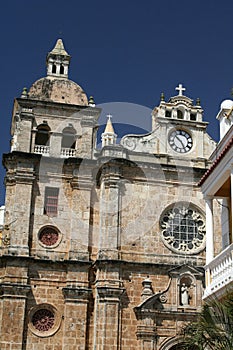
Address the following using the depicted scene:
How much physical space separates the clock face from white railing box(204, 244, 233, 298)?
46.8ft

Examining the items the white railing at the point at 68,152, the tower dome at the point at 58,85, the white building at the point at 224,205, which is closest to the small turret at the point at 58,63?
the tower dome at the point at 58,85

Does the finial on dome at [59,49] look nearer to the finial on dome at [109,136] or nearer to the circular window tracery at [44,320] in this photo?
the finial on dome at [109,136]

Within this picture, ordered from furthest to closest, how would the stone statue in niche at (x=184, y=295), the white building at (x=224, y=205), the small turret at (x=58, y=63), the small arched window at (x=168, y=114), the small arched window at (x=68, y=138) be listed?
the small turret at (x=58, y=63) → the small arched window at (x=168, y=114) → the small arched window at (x=68, y=138) → the stone statue in niche at (x=184, y=295) → the white building at (x=224, y=205)

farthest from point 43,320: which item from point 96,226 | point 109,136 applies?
point 109,136

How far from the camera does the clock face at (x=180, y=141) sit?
1142 inches

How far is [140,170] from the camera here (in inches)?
1102

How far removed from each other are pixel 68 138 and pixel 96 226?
4.46 meters

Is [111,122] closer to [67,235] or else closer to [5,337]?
[67,235]

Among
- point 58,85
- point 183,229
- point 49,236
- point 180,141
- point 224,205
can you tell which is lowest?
point 224,205

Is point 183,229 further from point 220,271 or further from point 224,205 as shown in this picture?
point 220,271

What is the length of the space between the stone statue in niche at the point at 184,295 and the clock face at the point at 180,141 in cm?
631

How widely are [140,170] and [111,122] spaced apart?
2.60 meters

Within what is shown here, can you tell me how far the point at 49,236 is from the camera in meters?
26.6

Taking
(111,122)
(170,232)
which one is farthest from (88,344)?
(111,122)
